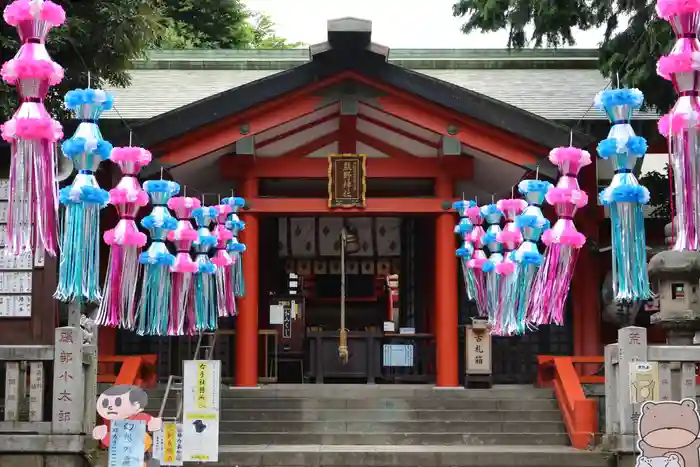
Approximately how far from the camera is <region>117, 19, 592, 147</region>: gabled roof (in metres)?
13.6

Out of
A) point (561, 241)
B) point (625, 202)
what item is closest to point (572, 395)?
point (561, 241)

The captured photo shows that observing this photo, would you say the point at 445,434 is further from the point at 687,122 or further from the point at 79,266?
the point at 687,122

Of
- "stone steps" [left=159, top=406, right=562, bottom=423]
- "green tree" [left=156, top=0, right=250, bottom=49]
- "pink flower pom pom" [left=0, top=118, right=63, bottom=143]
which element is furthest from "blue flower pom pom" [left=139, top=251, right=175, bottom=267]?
"green tree" [left=156, top=0, right=250, bottom=49]

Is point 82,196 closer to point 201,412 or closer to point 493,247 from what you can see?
point 201,412

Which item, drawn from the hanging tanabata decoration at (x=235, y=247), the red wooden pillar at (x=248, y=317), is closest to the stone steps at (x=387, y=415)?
the red wooden pillar at (x=248, y=317)

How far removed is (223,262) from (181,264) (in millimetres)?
1354

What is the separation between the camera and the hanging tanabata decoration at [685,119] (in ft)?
25.3

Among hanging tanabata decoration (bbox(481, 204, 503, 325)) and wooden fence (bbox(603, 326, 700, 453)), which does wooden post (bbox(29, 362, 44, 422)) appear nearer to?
hanging tanabata decoration (bbox(481, 204, 503, 325))

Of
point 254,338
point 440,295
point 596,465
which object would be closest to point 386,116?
point 440,295

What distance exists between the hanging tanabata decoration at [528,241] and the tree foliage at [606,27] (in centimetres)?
232

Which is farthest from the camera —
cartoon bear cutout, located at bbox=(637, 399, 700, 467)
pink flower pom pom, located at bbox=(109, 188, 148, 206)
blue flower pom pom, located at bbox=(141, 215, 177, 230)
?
blue flower pom pom, located at bbox=(141, 215, 177, 230)

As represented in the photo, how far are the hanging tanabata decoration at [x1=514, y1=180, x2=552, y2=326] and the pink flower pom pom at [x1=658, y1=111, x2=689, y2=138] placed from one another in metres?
3.17

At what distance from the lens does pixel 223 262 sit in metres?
13.1

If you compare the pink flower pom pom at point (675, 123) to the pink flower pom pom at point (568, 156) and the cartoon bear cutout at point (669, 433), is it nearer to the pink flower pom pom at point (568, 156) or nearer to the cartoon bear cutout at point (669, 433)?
the cartoon bear cutout at point (669, 433)
